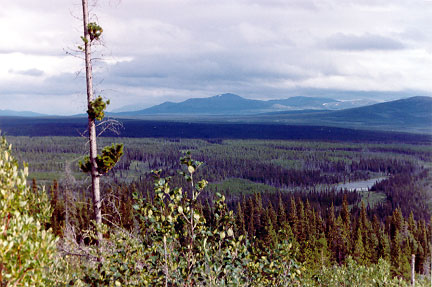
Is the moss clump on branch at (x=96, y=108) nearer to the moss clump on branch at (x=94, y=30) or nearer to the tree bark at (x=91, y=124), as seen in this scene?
the tree bark at (x=91, y=124)

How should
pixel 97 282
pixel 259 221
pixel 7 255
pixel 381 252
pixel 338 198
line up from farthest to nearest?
pixel 338 198
pixel 259 221
pixel 381 252
pixel 97 282
pixel 7 255

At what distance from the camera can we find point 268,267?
788cm

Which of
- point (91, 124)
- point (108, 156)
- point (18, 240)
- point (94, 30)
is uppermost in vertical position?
point (94, 30)

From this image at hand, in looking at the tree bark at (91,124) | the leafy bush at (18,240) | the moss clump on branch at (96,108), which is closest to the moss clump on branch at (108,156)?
the tree bark at (91,124)

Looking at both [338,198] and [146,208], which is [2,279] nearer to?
[146,208]

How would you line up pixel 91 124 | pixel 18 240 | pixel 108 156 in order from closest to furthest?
pixel 18 240 < pixel 108 156 < pixel 91 124

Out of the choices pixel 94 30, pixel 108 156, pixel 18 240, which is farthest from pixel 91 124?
pixel 18 240

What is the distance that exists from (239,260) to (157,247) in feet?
5.03

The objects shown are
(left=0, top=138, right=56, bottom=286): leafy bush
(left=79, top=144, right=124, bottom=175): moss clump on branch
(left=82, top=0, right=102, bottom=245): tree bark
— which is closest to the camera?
(left=0, top=138, right=56, bottom=286): leafy bush

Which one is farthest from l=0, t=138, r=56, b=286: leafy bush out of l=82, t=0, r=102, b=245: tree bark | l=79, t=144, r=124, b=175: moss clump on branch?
l=82, t=0, r=102, b=245: tree bark

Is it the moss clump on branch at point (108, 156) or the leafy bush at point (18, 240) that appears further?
the moss clump on branch at point (108, 156)

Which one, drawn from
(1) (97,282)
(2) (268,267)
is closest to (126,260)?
(1) (97,282)

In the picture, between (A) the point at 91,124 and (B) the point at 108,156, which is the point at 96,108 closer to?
(A) the point at 91,124

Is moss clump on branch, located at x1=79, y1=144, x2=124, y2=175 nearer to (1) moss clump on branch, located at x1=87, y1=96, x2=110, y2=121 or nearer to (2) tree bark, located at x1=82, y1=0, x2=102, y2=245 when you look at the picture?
(2) tree bark, located at x1=82, y1=0, x2=102, y2=245
